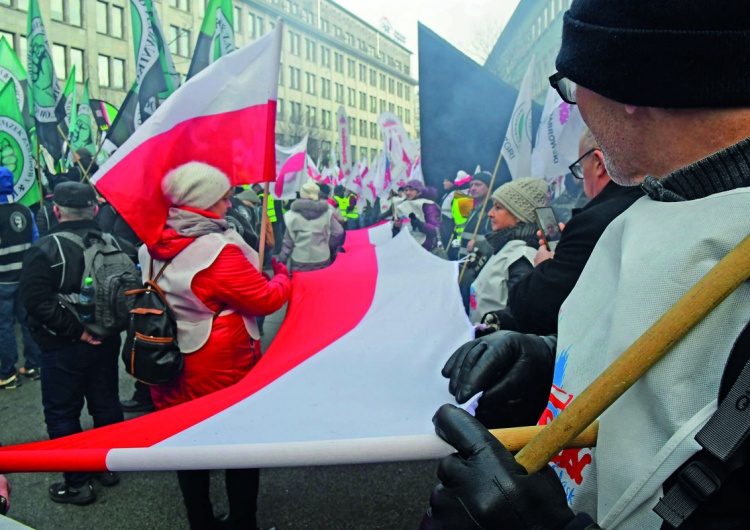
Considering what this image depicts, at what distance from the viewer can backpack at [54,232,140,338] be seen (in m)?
3.29

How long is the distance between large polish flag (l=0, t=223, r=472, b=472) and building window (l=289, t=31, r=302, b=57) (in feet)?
133

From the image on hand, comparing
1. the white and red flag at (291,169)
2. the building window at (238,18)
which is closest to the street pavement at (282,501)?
the white and red flag at (291,169)

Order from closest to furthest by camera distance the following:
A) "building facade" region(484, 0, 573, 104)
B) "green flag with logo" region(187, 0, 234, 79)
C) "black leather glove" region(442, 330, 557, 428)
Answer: "black leather glove" region(442, 330, 557, 428) → "green flag with logo" region(187, 0, 234, 79) → "building facade" region(484, 0, 573, 104)

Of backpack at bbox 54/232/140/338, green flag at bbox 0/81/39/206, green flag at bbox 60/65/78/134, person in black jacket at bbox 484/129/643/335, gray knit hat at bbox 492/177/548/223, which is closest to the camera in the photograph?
person in black jacket at bbox 484/129/643/335

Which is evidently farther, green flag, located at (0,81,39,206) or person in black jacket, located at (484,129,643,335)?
green flag, located at (0,81,39,206)

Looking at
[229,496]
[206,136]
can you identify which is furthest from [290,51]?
[229,496]

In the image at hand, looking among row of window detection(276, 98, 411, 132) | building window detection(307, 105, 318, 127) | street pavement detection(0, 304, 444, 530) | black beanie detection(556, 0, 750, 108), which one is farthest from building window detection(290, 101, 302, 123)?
black beanie detection(556, 0, 750, 108)

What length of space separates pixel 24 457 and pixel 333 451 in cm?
75

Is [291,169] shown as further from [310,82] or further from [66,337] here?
[310,82]

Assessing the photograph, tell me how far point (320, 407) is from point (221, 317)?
54.8 inches

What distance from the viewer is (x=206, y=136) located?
A: 3164 millimetres

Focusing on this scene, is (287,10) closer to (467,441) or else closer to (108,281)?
(108,281)

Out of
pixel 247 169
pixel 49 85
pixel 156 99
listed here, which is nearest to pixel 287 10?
pixel 49 85

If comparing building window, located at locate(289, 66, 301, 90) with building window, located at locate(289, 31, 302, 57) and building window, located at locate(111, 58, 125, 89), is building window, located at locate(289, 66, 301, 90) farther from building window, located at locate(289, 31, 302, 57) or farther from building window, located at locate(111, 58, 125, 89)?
building window, located at locate(111, 58, 125, 89)
